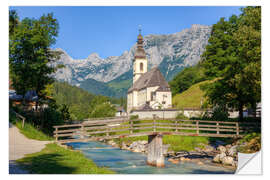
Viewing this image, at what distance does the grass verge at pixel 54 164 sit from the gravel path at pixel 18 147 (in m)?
0.33

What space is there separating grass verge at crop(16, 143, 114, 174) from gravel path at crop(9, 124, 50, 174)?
33 centimetres

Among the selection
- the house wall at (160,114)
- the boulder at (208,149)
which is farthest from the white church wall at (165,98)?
the boulder at (208,149)

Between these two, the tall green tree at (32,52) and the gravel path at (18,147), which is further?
the tall green tree at (32,52)

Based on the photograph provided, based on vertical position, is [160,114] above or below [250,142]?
above

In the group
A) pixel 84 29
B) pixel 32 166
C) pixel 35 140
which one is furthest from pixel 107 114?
pixel 32 166

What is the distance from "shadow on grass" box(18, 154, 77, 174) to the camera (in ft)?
31.7

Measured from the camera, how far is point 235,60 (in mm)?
20172

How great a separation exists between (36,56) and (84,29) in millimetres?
8693

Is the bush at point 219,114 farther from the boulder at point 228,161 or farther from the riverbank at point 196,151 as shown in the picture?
the boulder at point 228,161

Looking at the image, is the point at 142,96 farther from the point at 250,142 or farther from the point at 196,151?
the point at 250,142

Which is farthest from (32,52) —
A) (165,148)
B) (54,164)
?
(165,148)

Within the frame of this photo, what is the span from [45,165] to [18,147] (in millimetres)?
3907

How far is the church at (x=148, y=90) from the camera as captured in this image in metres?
56.1
